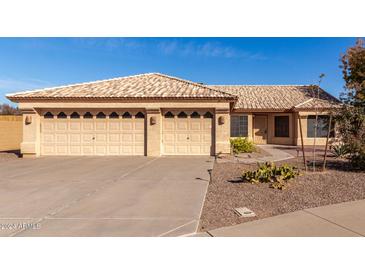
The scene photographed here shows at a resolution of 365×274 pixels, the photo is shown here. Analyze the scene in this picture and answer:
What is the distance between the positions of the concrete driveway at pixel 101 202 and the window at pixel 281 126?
1338 cm

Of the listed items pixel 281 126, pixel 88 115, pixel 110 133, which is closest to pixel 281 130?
pixel 281 126

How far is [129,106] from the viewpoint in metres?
13.7

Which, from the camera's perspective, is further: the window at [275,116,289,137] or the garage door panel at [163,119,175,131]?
the window at [275,116,289,137]

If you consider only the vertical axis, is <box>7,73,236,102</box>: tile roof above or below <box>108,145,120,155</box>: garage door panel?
above

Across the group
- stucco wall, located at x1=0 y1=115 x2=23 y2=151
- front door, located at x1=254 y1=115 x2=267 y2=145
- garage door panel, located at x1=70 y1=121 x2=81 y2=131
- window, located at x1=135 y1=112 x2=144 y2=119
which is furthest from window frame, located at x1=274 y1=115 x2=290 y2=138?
stucco wall, located at x1=0 y1=115 x2=23 y2=151

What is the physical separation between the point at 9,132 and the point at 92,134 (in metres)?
9.79

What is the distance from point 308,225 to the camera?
4.04 metres

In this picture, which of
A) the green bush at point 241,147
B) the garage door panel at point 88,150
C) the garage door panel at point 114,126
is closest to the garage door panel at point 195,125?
the green bush at point 241,147

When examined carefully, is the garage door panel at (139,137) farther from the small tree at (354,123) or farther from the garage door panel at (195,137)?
the small tree at (354,123)

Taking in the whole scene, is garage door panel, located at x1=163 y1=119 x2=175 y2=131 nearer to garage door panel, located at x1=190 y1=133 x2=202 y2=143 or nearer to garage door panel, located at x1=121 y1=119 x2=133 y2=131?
garage door panel, located at x1=190 y1=133 x2=202 y2=143

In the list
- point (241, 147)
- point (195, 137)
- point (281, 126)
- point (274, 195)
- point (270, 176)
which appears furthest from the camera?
point (281, 126)

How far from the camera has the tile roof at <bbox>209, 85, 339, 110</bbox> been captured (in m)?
19.3

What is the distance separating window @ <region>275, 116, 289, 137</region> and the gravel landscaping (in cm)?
1242

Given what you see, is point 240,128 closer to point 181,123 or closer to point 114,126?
point 181,123
